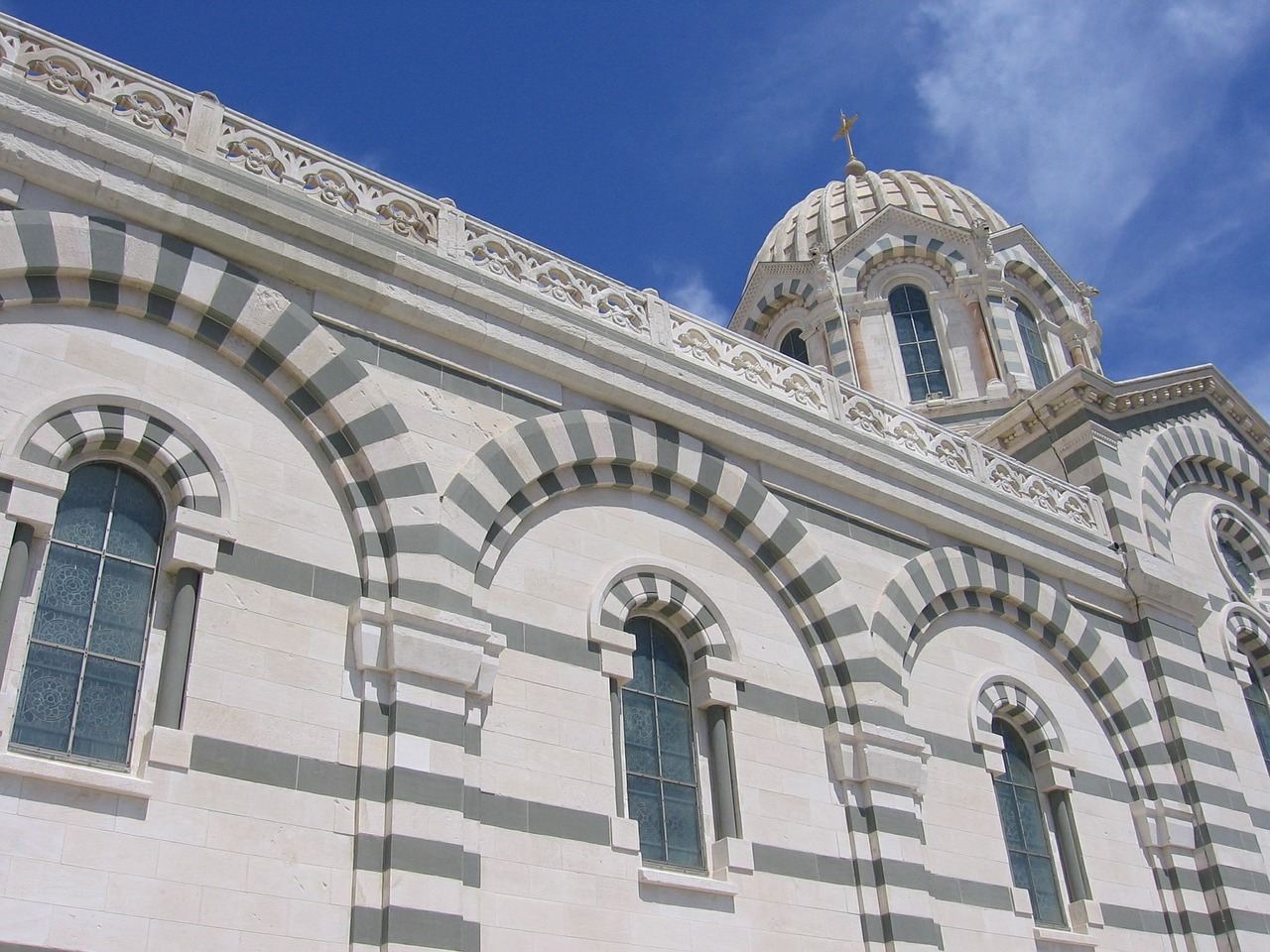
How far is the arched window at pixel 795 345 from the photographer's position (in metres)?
25.1

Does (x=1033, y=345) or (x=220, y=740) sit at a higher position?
(x=1033, y=345)

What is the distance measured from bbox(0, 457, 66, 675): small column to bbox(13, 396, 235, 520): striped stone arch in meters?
0.18

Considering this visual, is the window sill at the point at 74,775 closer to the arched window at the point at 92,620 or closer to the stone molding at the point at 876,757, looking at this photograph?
the arched window at the point at 92,620

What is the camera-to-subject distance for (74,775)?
8.33 meters

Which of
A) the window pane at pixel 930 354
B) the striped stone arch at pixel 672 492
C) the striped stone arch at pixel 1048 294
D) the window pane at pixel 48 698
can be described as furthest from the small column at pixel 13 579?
the striped stone arch at pixel 1048 294

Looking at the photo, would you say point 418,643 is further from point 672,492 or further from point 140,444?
point 672,492

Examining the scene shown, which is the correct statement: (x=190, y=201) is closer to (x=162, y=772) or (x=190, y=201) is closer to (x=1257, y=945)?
(x=162, y=772)

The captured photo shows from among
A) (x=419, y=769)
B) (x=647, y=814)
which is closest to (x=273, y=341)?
(x=419, y=769)

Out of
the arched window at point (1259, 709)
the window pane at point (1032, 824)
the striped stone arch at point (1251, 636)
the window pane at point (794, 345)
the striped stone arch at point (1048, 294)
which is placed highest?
the striped stone arch at point (1048, 294)

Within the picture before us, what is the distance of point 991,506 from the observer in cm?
1519

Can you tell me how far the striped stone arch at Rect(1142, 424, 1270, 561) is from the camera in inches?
683

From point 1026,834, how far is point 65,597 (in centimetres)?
→ 928

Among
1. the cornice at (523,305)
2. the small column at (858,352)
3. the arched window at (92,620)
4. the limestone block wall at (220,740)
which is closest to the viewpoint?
the limestone block wall at (220,740)

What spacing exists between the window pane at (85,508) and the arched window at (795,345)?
16.8 m
